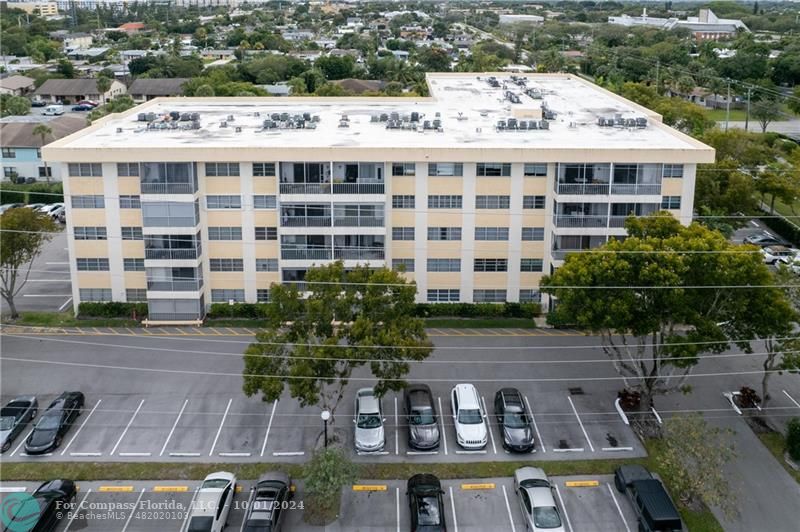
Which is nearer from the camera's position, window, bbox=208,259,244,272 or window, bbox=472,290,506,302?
window, bbox=208,259,244,272

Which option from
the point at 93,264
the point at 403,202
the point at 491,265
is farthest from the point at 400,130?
the point at 93,264

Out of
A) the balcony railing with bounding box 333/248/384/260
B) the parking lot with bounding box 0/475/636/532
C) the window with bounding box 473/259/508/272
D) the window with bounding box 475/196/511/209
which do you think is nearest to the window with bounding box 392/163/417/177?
the window with bounding box 475/196/511/209

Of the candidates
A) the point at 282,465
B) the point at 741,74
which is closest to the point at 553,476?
the point at 282,465

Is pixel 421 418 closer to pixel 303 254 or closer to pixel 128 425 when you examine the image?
pixel 128 425

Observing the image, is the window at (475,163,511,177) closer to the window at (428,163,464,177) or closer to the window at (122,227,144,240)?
the window at (428,163,464,177)

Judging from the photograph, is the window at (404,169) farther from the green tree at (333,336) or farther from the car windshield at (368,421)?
the car windshield at (368,421)

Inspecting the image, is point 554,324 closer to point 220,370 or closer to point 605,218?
point 605,218

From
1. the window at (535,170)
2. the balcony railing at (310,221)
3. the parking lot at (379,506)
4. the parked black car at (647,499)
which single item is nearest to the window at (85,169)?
the balcony railing at (310,221)
